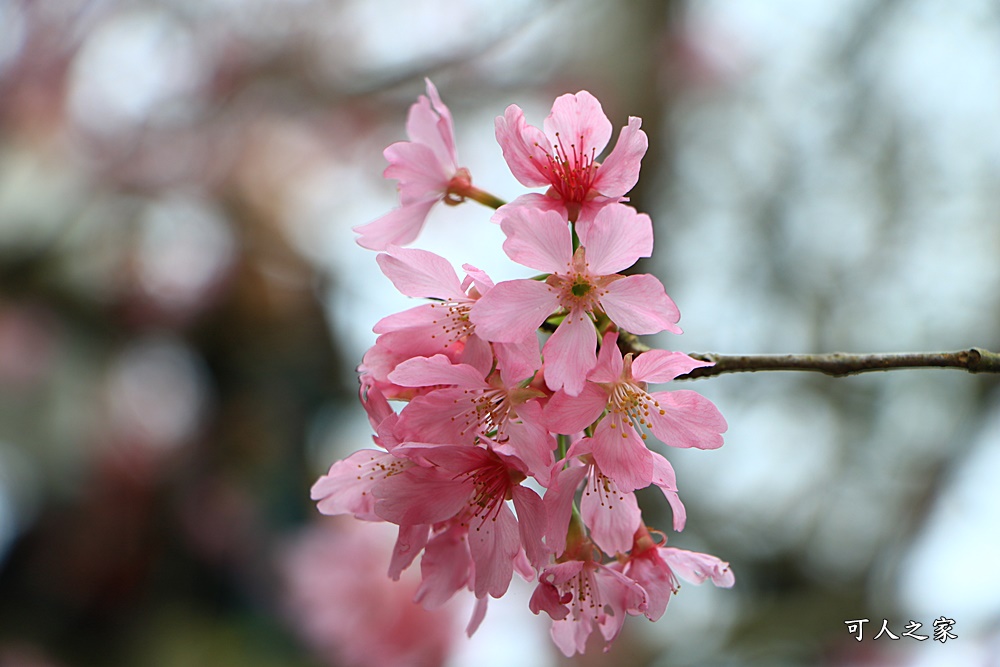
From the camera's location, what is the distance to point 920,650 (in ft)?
6.62

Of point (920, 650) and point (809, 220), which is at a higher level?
point (809, 220)

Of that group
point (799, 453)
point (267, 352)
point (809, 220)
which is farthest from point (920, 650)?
point (267, 352)

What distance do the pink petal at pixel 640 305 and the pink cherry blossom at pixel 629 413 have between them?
0.02m

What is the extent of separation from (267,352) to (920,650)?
11.0ft

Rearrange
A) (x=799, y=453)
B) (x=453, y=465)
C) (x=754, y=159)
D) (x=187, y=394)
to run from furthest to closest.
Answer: (x=187, y=394), (x=754, y=159), (x=799, y=453), (x=453, y=465)

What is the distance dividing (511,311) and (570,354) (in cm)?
6

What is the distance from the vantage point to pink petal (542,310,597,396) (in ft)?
1.86

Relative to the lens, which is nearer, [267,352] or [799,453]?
[799,453]

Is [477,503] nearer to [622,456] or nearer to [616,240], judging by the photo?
[622,456]

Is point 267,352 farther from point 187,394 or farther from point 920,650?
point 920,650

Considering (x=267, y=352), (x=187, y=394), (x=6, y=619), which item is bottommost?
(x=6, y=619)

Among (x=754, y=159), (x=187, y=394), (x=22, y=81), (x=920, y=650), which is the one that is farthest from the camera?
(x=187, y=394)

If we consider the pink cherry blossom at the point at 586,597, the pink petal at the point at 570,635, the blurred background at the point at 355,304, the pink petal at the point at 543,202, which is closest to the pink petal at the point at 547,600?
the pink cherry blossom at the point at 586,597

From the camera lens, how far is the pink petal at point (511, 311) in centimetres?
57
